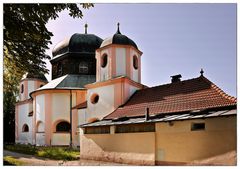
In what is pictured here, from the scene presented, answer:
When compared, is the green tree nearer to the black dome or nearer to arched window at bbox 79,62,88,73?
arched window at bbox 79,62,88,73

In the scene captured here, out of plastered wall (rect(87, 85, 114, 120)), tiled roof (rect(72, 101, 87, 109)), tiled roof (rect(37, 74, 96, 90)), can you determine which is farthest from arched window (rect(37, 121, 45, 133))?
plastered wall (rect(87, 85, 114, 120))

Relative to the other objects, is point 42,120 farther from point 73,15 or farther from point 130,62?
point 73,15

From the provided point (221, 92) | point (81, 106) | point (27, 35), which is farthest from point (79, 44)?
point (27, 35)

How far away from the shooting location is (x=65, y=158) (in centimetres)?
1227

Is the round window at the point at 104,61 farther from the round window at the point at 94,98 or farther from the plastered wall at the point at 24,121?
the plastered wall at the point at 24,121

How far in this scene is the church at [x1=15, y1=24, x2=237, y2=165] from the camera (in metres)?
9.15

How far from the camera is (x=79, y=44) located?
20.0 m

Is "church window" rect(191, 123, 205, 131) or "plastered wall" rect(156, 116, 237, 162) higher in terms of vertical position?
"church window" rect(191, 123, 205, 131)

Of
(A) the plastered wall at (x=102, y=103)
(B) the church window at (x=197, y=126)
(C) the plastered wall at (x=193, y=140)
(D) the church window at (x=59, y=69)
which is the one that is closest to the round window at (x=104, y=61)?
(A) the plastered wall at (x=102, y=103)

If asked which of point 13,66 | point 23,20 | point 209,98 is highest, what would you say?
point 23,20

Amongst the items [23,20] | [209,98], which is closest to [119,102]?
[209,98]

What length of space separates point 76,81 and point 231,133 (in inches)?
476

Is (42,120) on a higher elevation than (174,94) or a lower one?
lower

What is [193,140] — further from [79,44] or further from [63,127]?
[79,44]
